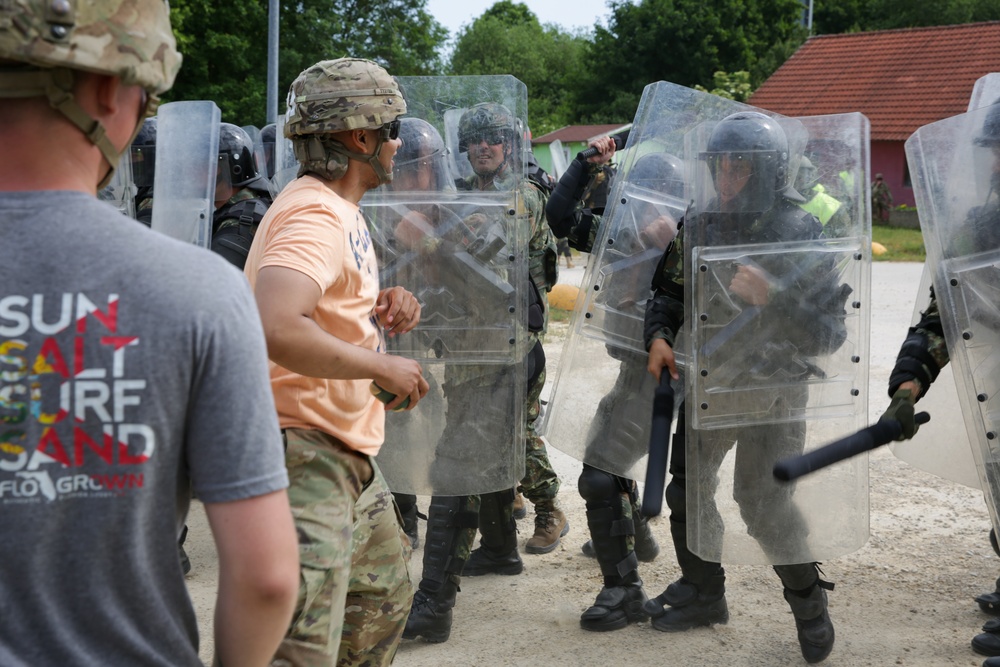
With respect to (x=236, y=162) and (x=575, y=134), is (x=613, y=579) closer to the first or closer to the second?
(x=236, y=162)

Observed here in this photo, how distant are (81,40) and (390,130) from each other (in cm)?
156

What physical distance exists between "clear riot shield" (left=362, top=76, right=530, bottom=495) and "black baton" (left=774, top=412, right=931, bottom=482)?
1285 mm

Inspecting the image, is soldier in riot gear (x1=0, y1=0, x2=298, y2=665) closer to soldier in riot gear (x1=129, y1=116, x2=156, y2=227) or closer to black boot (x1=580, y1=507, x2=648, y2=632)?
black boot (x1=580, y1=507, x2=648, y2=632)

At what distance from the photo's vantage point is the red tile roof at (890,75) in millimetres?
29359

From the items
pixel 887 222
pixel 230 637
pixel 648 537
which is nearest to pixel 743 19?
pixel 887 222

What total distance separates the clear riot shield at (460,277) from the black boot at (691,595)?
709 mm

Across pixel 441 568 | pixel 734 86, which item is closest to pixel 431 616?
pixel 441 568

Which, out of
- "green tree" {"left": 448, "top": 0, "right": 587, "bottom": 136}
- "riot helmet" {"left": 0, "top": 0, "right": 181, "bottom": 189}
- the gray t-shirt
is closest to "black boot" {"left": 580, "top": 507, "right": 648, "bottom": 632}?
the gray t-shirt

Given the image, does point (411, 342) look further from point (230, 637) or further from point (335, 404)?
point (230, 637)

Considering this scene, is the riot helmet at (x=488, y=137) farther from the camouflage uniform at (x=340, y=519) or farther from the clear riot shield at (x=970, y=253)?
the clear riot shield at (x=970, y=253)

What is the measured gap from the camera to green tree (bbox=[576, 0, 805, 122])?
131 feet

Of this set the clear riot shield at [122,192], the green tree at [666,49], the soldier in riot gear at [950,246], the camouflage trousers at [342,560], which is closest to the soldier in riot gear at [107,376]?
the camouflage trousers at [342,560]

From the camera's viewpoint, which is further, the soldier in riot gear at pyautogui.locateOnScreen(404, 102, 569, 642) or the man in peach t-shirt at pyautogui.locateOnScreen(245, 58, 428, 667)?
the soldier in riot gear at pyautogui.locateOnScreen(404, 102, 569, 642)

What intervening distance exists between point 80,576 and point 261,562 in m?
0.21
